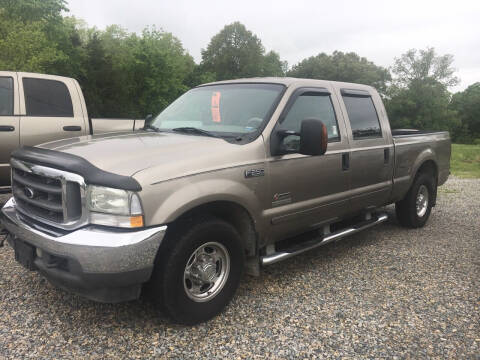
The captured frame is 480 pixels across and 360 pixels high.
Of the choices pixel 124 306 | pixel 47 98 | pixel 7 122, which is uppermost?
pixel 47 98

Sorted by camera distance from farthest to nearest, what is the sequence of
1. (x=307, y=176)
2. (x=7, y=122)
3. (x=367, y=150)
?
(x=7, y=122), (x=367, y=150), (x=307, y=176)

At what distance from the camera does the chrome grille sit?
2670 mm

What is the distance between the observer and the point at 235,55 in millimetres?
58719

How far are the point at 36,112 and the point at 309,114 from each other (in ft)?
12.9

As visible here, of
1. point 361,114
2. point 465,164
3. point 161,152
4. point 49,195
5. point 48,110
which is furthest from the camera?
point 465,164

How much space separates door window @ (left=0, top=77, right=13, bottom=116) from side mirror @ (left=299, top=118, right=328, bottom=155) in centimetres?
427

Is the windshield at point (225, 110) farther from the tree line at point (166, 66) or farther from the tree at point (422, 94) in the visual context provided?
the tree at point (422, 94)

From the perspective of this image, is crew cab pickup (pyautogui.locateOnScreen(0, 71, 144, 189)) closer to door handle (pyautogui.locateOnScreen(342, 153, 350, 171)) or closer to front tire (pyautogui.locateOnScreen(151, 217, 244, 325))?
door handle (pyautogui.locateOnScreen(342, 153, 350, 171))

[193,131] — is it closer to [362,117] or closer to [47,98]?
[362,117]

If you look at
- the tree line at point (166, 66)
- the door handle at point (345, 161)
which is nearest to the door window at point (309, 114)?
the door handle at point (345, 161)

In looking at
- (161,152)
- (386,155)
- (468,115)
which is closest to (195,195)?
(161,152)

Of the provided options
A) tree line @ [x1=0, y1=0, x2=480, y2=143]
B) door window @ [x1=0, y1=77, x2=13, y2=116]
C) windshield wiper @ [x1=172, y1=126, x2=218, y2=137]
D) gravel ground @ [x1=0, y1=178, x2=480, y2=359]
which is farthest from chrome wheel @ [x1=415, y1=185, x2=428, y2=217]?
tree line @ [x1=0, y1=0, x2=480, y2=143]

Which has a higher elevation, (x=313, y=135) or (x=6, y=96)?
(x=6, y=96)

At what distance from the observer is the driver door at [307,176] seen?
3.57m
